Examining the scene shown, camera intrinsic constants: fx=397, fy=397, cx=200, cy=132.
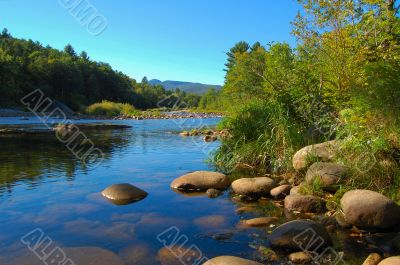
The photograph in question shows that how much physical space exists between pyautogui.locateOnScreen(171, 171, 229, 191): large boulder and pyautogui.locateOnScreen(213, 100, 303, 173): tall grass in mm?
1777

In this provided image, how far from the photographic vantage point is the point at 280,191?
30.1ft

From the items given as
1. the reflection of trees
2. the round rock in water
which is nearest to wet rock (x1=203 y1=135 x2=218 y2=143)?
the reflection of trees

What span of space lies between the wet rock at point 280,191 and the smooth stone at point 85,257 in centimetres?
447

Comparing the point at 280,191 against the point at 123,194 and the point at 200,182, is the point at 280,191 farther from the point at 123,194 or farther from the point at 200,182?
the point at 123,194

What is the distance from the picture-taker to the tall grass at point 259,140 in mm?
11336

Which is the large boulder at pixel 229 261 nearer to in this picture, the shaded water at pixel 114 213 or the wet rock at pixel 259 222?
the shaded water at pixel 114 213

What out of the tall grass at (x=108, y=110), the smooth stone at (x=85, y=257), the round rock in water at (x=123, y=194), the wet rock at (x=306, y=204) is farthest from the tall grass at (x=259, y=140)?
the tall grass at (x=108, y=110)

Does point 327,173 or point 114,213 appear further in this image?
point 327,173

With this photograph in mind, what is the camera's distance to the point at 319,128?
Result: 11422mm

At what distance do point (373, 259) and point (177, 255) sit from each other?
2.77 m

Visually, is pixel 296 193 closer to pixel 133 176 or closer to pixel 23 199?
pixel 133 176

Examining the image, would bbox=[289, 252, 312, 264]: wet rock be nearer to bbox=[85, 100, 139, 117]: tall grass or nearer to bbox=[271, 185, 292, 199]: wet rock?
bbox=[271, 185, 292, 199]: wet rock

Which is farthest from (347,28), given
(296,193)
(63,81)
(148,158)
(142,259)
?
(63,81)

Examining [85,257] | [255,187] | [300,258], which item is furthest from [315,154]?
[85,257]
